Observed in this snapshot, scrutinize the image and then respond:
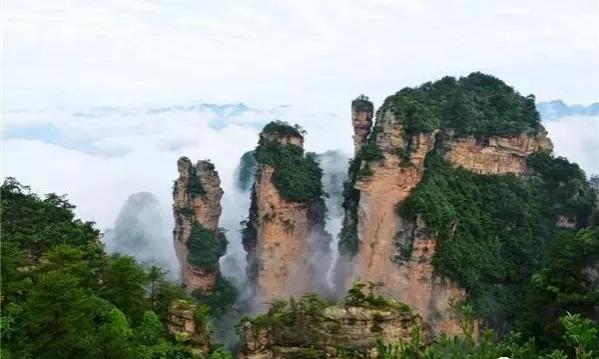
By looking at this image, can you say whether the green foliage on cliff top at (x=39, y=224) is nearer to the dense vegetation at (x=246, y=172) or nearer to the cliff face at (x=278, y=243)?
the cliff face at (x=278, y=243)

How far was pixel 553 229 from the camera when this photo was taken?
4475cm

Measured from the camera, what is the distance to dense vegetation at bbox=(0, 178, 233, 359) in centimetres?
1644

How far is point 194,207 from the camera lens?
151ft

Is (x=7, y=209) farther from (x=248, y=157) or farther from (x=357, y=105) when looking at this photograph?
(x=248, y=157)

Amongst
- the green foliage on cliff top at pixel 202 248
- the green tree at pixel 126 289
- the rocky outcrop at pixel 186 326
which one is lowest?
the green foliage on cliff top at pixel 202 248

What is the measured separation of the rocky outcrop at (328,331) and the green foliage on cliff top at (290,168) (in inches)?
866

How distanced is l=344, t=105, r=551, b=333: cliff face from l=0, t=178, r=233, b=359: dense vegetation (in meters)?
16.5

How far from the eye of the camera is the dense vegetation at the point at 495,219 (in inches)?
1524

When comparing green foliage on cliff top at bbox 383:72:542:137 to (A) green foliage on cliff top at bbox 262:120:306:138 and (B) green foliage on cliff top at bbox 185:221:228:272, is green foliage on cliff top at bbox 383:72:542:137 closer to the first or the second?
(A) green foliage on cliff top at bbox 262:120:306:138

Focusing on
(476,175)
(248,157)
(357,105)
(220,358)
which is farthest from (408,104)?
(248,157)

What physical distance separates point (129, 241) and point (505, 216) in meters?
48.1

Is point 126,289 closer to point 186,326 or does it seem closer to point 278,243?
point 186,326

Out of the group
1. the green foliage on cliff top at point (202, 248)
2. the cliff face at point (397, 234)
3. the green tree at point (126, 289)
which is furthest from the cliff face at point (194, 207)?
the green tree at point (126, 289)

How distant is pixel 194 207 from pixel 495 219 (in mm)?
20502
